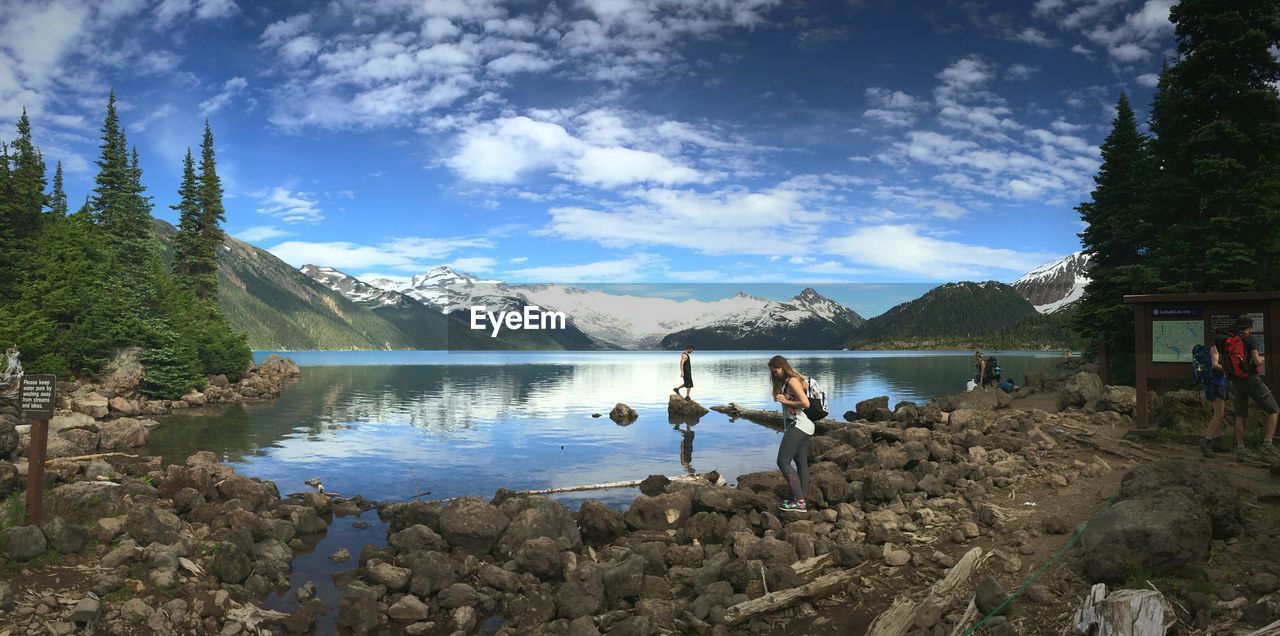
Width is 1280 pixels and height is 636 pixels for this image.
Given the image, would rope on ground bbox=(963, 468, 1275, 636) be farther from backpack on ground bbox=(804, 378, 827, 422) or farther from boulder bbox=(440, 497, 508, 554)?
boulder bbox=(440, 497, 508, 554)

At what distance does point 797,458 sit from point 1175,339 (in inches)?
500

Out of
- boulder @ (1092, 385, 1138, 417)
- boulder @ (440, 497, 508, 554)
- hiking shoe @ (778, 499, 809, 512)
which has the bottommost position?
boulder @ (440, 497, 508, 554)

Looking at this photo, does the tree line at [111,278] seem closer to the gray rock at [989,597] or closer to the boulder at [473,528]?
the boulder at [473,528]

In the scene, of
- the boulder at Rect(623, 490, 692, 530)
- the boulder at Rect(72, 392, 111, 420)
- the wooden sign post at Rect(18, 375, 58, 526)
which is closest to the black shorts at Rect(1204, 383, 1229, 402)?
the boulder at Rect(623, 490, 692, 530)

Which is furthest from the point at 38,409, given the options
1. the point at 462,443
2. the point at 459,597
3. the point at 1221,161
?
the point at 1221,161

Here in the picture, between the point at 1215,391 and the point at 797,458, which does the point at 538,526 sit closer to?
the point at 797,458

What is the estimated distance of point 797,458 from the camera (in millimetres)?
13906

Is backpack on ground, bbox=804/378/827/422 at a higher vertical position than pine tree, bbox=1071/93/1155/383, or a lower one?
lower

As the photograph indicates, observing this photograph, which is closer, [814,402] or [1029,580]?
[1029,580]

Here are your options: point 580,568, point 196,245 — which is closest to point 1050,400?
point 580,568

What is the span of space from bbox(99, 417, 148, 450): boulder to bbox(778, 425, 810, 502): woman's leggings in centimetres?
2633

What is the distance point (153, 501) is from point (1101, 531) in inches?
719

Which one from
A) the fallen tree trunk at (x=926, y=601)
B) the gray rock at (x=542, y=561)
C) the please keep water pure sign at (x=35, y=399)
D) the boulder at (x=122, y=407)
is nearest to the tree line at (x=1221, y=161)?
the fallen tree trunk at (x=926, y=601)

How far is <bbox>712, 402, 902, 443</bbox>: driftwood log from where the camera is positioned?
2233cm
